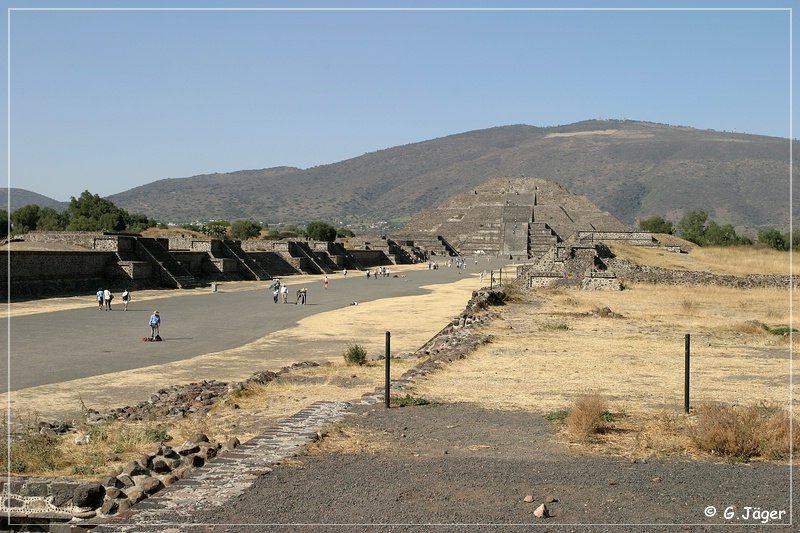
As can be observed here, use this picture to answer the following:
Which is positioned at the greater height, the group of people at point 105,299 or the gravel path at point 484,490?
the group of people at point 105,299

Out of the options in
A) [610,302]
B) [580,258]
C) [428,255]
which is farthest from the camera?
[428,255]

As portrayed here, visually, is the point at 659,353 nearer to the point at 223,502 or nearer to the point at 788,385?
the point at 788,385

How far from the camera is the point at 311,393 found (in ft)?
40.6

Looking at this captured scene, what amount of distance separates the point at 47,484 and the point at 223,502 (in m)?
1.48

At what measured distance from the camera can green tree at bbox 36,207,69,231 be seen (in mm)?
74125

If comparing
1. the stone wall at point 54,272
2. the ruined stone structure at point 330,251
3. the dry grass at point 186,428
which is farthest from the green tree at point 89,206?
the dry grass at point 186,428

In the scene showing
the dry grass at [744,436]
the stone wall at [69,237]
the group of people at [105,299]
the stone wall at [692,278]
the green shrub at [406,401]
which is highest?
the stone wall at [69,237]

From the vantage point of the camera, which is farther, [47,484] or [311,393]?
[311,393]

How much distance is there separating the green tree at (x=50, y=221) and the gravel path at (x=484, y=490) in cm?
7063

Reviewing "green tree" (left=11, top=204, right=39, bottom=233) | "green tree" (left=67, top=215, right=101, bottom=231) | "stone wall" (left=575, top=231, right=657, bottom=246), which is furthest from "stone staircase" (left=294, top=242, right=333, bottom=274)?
"green tree" (left=11, top=204, right=39, bottom=233)

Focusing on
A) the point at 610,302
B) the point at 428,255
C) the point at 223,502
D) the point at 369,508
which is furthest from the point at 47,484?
the point at 428,255

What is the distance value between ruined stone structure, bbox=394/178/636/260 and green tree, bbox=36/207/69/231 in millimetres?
37582

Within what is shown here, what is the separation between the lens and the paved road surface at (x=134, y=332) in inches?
659

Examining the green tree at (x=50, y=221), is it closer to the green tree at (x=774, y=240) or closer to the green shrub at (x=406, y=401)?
the green tree at (x=774, y=240)
